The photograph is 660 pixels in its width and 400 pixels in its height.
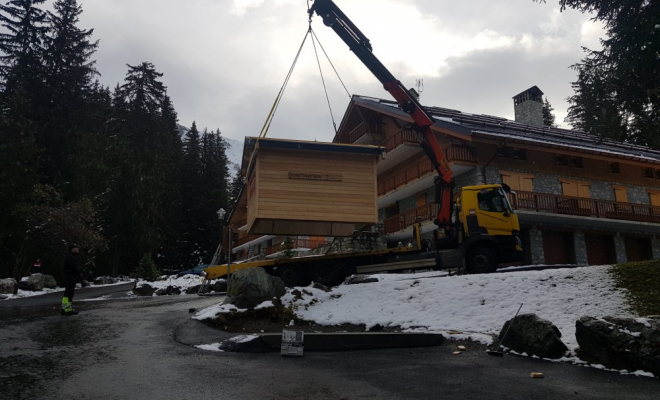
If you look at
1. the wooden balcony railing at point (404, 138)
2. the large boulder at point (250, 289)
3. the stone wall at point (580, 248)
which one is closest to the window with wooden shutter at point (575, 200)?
the stone wall at point (580, 248)

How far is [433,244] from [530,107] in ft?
80.4

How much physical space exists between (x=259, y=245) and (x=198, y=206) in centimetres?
1215

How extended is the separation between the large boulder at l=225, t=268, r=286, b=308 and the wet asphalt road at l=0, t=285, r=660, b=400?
6.78 feet

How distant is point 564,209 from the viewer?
89.8 feet

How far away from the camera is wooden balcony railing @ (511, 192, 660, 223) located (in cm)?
2655

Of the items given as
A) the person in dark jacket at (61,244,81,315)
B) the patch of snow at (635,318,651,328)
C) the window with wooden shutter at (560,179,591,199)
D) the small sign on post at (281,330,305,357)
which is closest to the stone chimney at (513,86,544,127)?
the window with wooden shutter at (560,179,591,199)

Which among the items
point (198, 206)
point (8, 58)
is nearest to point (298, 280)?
point (8, 58)

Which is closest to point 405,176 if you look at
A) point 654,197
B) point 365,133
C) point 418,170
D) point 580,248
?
point 418,170

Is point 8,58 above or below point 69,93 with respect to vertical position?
above

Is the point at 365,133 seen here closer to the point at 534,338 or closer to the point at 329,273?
the point at 329,273

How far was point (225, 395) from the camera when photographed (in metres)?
5.45

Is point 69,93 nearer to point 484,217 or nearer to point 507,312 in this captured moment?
point 484,217

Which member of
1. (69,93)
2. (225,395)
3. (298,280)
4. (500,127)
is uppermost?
(69,93)

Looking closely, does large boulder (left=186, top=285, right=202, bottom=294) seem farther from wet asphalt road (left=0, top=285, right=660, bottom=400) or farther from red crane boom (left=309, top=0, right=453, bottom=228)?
wet asphalt road (left=0, top=285, right=660, bottom=400)
